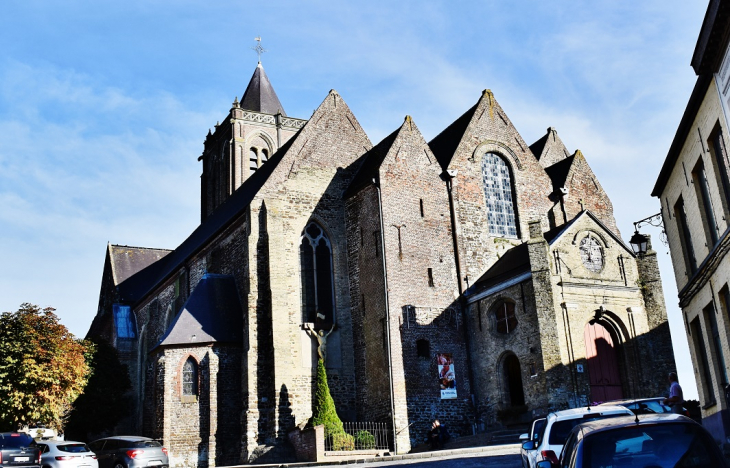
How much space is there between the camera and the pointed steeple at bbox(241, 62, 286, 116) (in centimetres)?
5172

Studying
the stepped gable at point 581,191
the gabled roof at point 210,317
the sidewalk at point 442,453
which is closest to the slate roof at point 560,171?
the stepped gable at point 581,191

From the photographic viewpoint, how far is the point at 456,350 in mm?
26297

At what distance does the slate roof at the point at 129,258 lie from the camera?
4528 cm

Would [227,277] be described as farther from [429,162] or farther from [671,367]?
[671,367]

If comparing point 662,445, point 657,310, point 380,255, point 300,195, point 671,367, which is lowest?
point 662,445

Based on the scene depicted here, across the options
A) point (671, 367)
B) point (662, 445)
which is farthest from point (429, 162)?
point (662, 445)

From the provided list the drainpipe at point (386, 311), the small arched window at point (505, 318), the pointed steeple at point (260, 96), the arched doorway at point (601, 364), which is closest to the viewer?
the arched doorway at point (601, 364)

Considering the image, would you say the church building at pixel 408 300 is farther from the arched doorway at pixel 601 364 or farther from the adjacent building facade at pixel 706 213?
the adjacent building facade at pixel 706 213

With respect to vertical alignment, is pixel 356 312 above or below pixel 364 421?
above

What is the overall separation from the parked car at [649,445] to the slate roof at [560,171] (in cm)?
2556

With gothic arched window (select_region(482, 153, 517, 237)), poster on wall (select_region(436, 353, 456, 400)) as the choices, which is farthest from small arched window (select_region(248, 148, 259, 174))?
poster on wall (select_region(436, 353, 456, 400))

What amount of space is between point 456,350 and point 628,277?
621 centimetres

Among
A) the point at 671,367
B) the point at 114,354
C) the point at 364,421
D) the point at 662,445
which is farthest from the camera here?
the point at 114,354

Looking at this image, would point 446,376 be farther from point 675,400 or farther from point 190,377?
point 675,400
